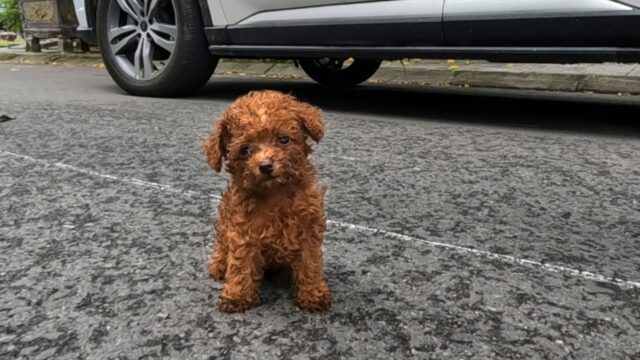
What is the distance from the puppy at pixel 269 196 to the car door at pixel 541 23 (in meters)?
2.91

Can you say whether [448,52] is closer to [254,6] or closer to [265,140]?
[254,6]

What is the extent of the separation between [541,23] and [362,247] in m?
2.56

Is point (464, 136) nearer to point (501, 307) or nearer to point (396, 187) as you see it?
point (396, 187)

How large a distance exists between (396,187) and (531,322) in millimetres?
1337

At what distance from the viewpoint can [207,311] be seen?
1.82 m

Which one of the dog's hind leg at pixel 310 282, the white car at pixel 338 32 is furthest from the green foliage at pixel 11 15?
the dog's hind leg at pixel 310 282

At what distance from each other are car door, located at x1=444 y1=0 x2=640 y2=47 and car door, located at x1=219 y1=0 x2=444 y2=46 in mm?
176

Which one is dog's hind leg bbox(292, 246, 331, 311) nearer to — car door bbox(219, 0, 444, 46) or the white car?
the white car

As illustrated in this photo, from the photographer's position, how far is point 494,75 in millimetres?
6980

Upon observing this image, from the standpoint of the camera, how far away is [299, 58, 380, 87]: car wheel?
7.36 meters

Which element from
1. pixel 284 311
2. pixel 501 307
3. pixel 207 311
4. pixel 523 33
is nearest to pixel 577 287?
pixel 501 307

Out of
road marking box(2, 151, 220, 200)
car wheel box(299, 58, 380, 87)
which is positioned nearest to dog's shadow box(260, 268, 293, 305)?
road marking box(2, 151, 220, 200)

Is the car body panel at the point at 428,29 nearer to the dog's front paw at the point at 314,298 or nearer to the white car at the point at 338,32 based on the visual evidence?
the white car at the point at 338,32

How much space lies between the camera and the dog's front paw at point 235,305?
177 cm
